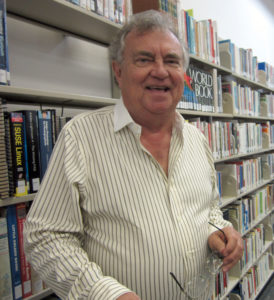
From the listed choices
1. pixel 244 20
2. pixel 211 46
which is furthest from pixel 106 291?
pixel 244 20

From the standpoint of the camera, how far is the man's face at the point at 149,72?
37.8 inches

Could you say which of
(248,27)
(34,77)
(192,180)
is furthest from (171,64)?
(248,27)

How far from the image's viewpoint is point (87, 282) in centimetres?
71

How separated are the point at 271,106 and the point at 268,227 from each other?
165 cm

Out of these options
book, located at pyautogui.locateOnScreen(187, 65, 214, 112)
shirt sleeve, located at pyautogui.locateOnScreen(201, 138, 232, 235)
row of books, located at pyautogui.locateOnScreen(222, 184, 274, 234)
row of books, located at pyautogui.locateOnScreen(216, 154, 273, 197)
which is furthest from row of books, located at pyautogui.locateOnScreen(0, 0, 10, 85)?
row of books, located at pyautogui.locateOnScreen(216, 154, 273, 197)

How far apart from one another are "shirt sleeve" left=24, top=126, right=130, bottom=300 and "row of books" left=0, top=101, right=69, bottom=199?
0.68 ft

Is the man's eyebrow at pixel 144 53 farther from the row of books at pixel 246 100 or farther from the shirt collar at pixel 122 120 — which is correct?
the row of books at pixel 246 100

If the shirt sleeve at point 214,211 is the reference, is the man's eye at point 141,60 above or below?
above

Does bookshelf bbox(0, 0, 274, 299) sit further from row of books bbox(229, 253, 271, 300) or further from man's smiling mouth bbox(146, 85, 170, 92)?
row of books bbox(229, 253, 271, 300)

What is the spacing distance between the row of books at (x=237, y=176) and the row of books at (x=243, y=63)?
37.3 inches

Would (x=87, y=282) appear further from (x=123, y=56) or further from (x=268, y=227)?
(x=268, y=227)

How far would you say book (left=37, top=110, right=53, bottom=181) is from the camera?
3.42ft

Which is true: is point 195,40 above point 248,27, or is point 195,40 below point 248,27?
below

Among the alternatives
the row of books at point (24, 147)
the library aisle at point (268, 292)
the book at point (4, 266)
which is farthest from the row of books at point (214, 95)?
the library aisle at point (268, 292)
